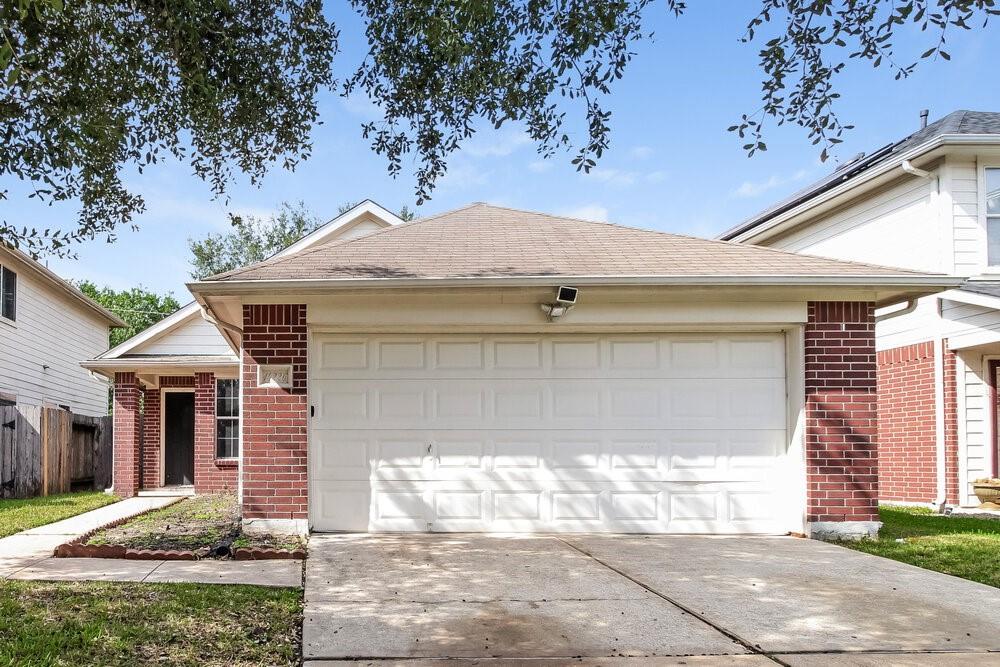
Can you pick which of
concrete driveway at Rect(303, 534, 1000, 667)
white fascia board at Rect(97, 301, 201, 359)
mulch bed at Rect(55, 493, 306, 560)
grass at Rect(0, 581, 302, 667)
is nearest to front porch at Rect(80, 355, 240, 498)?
white fascia board at Rect(97, 301, 201, 359)

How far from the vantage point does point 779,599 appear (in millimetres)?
5680

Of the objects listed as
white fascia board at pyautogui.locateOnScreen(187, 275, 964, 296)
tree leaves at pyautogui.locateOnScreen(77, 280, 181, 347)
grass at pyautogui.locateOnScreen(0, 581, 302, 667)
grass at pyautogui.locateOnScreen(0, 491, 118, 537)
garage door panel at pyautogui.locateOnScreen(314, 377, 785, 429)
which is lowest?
grass at pyautogui.locateOnScreen(0, 491, 118, 537)

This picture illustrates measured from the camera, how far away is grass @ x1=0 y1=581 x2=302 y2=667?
4301 millimetres

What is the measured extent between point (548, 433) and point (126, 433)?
10999mm

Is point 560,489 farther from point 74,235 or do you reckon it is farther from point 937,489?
point 937,489

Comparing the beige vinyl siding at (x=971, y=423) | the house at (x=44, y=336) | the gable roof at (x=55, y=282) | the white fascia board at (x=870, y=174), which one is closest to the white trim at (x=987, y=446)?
the beige vinyl siding at (x=971, y=423)

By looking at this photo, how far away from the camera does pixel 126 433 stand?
1628 cm

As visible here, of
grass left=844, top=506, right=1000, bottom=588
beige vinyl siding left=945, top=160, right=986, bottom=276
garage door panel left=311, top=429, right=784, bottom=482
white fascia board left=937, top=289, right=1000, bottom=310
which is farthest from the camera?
beige vinyl siding left=945, top=160, right=986, bottom=276

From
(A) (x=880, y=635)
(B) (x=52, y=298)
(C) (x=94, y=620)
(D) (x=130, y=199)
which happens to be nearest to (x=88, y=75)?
(D) (x=130, y=199)

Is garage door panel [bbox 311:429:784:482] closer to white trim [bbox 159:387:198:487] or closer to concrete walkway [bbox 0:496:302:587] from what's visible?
concrete walkway [bbox 0:496:302:587]

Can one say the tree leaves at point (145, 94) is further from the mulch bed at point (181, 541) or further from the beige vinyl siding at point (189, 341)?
the beige vinyl siding at point (189, 341)

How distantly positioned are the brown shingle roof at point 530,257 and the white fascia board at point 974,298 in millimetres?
3270

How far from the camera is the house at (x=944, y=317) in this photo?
12.1 metres

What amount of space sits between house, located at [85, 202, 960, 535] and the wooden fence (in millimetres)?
8602
